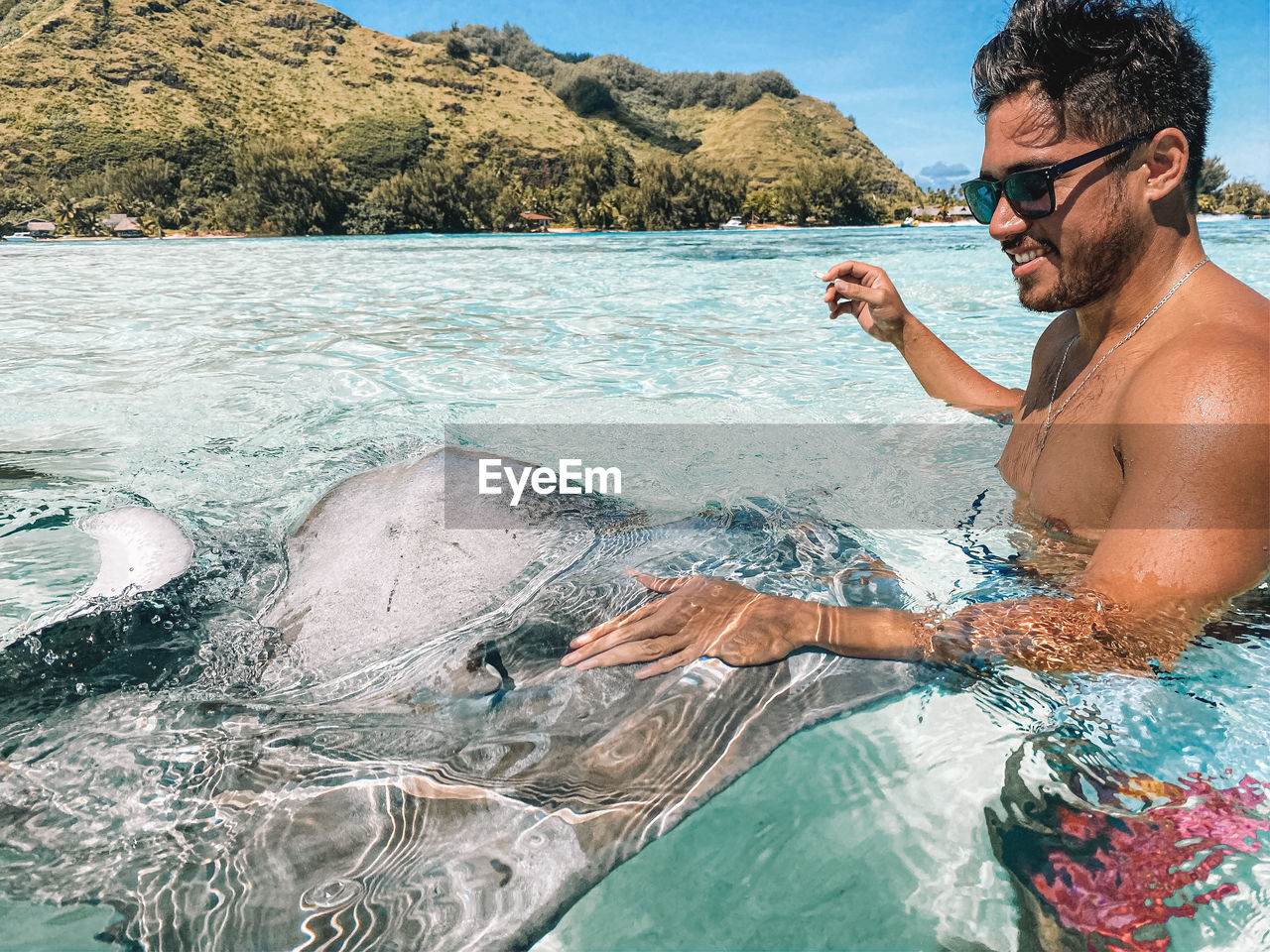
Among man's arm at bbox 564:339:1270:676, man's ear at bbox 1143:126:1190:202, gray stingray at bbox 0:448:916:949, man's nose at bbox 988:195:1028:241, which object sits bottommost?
gray stingray at bbox 0:448:916:949

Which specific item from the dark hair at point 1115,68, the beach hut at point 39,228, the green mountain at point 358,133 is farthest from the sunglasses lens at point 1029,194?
the beach hut at point 39,228

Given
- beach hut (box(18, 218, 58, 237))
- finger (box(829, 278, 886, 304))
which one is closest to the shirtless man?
finger (box(829, 278, 886, 304))

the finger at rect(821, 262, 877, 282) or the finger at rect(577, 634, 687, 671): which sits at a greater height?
the finger at rect(821, 262, 877, 282)

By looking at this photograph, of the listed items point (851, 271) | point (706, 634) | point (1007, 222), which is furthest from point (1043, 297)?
point (706, 634)

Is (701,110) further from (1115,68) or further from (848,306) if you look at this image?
→ (1115,68)

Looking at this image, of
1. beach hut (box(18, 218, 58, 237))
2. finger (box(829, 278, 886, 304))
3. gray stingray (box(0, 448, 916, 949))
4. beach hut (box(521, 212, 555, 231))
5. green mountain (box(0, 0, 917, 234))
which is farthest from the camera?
green mountain (box(0, 0, 917, 234))

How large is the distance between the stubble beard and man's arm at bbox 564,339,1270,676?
363 millimetres

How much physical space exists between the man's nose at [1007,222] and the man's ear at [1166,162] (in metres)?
0.27

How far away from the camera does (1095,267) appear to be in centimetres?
185

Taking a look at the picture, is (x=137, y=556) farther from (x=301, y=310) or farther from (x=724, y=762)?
(x=301, y=310)

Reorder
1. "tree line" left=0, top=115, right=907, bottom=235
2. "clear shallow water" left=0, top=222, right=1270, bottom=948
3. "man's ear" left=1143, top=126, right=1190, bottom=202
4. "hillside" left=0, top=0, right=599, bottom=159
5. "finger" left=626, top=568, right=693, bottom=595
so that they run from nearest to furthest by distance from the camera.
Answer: "clear shallow water" left=0, top=222, right=1270, bottom=948 < "man's ear" left=1143, top=126, right=1190, bottom=202 < "finger" left=626, top=568, right=693, bottom=595 < "tree line" left=0, top=115, right=907, bottom=235 < "hillside" left=0, top=0, right=599, bottom=159

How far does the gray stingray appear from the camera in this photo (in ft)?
4.27

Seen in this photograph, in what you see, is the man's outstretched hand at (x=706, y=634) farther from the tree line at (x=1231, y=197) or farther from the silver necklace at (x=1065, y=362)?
the tree line at (x=1231, y=197)

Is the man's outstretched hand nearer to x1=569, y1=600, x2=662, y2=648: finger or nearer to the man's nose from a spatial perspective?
x1=569, y1=600, x2=662, y2=648: finger
